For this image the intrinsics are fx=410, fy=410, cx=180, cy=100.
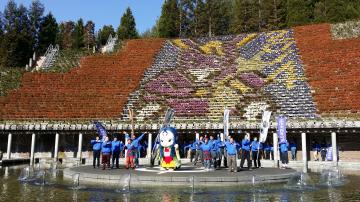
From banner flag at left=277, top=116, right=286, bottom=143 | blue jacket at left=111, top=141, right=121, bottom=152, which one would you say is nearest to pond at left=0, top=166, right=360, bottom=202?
blue jacket at left=111, top=141, right=121, bottom=152

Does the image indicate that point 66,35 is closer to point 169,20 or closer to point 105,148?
point 169,20

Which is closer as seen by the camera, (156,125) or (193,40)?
(156,125)

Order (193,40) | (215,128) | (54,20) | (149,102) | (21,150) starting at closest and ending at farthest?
(215,128) < (21,150) < (149,102) < (193,40) < (54,20)

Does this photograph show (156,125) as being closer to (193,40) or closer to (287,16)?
(193,40)

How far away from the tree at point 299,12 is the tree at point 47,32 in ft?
154

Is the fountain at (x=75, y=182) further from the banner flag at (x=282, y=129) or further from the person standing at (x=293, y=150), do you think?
the person standing at (x=293, y=150)

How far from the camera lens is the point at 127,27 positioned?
88438 mm

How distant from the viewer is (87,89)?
41875 mm

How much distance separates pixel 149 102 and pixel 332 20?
42358 millimetres

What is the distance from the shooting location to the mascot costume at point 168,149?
20.6 meters

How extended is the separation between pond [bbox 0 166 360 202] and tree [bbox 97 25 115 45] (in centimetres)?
7882

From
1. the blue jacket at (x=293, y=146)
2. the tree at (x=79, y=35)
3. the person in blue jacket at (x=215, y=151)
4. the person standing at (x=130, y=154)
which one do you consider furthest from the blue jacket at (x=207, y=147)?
the tree at (x=79, y=35)

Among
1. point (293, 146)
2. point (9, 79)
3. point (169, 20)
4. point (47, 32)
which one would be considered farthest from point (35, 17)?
point (293, 146)

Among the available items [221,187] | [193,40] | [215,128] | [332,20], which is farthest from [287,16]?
[221,187]
